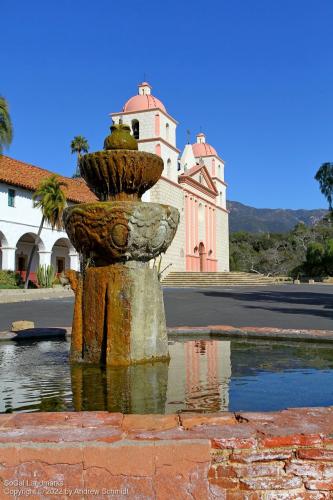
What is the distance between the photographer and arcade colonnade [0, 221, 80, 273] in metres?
28.1

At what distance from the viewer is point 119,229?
4.76 metres

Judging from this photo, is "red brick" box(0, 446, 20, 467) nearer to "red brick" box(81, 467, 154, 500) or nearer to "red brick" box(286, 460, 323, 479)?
"red brick" box(81, 467, 154, 500)

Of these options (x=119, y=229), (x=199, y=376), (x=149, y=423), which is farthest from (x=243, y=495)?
(x=119, y=229)

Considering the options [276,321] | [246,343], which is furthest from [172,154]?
[246,343]

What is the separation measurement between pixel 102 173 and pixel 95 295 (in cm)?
122

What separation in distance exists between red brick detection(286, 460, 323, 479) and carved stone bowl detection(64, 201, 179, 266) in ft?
9.10

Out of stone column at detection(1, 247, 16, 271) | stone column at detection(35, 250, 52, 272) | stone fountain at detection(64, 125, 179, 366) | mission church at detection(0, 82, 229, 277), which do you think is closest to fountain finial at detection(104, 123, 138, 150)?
stone fountain at detection(64, 125, 179, 366)

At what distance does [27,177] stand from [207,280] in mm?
14551

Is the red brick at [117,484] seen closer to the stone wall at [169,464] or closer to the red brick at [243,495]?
the stone wall at [169,464]

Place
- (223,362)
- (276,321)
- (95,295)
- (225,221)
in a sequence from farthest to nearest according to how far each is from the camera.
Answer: (225,221) → (276,321) → (223,362) → (95,295)

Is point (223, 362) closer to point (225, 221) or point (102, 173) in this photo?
point (102, 173)

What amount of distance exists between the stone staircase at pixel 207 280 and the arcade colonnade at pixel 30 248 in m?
7.34

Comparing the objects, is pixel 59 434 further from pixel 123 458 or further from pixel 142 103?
pixel 142 103

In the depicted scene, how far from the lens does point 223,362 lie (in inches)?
218
